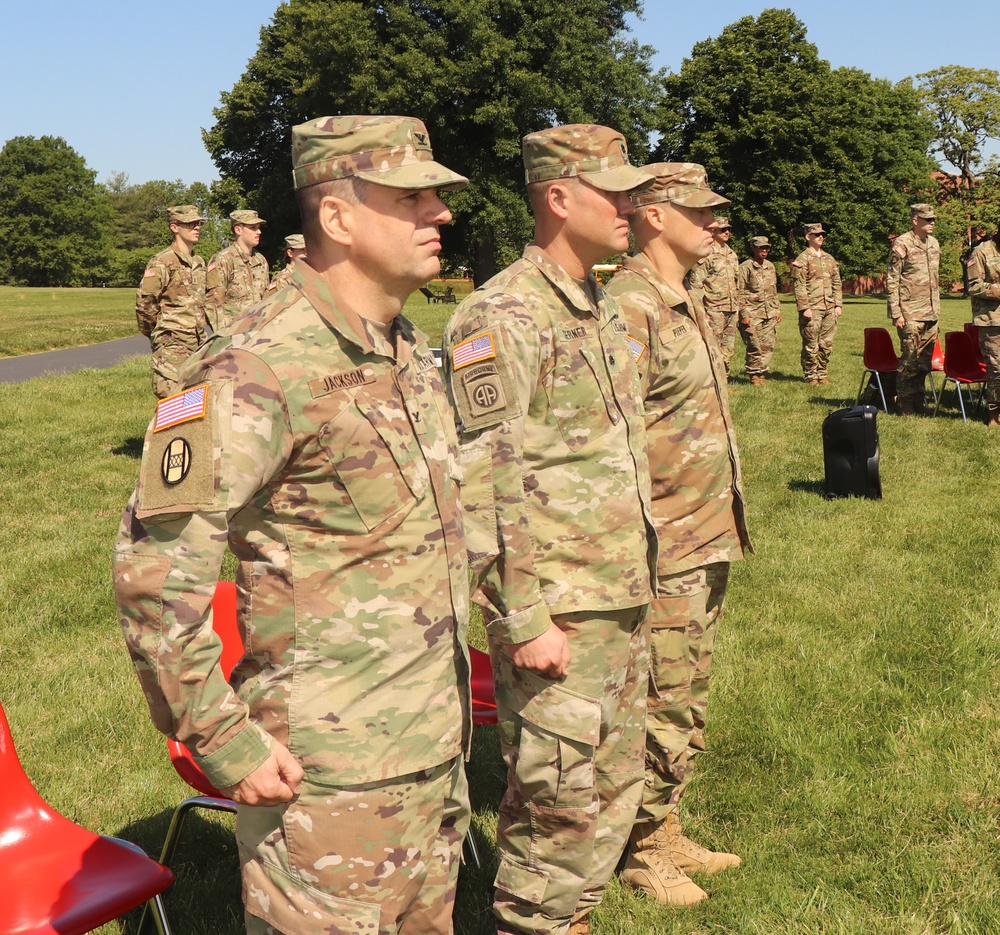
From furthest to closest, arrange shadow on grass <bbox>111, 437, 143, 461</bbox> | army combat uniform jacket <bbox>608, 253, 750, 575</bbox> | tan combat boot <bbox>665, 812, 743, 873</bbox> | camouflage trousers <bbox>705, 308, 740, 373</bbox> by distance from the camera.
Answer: camouflage trousers <bbox>705, 308, 740, 373</bbox> → shadow on grass <bbox>111, 437, 143, 461</bbox> → tan combat boot <bbox>665, 812, 743, 873</bbox> → army combat uniform jacket <bbox>608, 253, 750, 575</bbox>

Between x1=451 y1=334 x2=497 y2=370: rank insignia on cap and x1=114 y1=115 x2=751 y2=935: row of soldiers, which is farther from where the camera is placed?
x1=451 y1=334 x2=497 y2=370: rank insignia on cap

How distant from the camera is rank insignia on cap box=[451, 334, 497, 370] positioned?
2.95m

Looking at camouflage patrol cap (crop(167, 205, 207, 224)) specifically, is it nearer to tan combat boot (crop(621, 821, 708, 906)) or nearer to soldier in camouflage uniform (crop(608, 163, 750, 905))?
soldier in camouflage uniform (crop(608, 163, 750, 905))

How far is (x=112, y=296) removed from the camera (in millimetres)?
49250

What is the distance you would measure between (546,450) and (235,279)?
456 inches

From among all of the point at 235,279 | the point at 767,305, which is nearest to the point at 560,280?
the point at 235,279

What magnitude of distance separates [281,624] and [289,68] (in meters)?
44.7

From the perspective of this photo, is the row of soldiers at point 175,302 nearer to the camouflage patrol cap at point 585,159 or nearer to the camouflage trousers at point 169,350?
the camouflage trousers at point 169,350

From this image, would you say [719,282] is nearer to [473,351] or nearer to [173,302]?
[173,302]

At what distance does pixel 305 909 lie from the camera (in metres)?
2.16

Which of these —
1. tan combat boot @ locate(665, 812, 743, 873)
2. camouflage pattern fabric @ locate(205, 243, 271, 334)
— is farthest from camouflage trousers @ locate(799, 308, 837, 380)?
tan combat boot @ locate(665, 812, 743, 873)

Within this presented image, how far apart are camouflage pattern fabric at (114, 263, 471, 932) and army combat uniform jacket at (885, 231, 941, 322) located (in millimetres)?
12405

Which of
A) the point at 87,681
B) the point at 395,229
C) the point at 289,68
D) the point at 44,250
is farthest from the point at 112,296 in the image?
the point at 395,229

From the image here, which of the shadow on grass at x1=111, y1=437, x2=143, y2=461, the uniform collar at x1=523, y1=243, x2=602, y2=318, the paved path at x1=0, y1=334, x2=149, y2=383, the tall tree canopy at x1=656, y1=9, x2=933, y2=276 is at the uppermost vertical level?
the tall tree canopy at x1=656, y1=9, x2=933, y2=276
